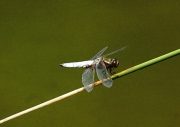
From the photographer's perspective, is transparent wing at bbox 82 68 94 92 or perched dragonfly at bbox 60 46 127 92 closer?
transparent wing at bbox 82 68 94 92

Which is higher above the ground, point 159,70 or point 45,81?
point 45,81

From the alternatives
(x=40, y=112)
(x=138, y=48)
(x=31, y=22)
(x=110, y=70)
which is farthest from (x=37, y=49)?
(x=110, y=70)

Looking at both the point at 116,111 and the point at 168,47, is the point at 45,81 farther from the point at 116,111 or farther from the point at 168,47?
the point at 168,47

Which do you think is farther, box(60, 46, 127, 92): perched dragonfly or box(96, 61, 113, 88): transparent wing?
box(60, 46, 127, 92): perched dragonfly

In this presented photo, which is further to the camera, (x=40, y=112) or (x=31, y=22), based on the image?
(x=31, y=22)

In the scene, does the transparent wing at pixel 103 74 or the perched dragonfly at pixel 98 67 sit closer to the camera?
the transparent wing at pixel 103 74

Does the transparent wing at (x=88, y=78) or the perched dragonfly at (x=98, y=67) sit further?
the perched dragonfly at (x=98, y=67)

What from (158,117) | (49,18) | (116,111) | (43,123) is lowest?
(158,117)

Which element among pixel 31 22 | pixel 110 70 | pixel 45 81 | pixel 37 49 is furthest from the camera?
pixel 31 22

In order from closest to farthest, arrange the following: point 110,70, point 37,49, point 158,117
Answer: point 110,70 < point 158,117 < point 37,49
